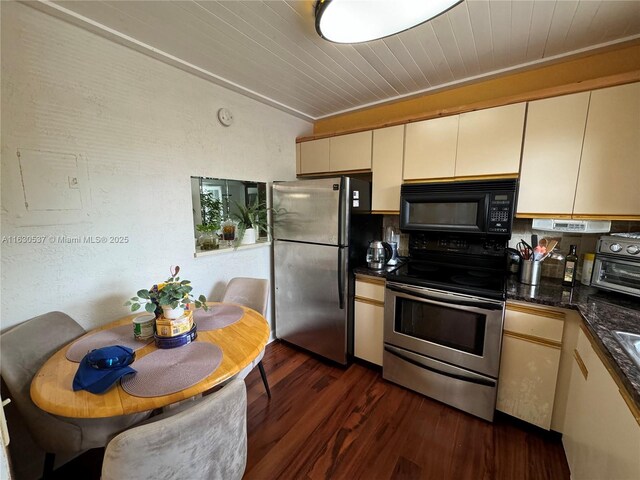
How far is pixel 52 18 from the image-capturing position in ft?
4.41

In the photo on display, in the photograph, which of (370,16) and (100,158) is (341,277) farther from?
(100,158)

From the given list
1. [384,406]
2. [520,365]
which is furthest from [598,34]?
[384,406]

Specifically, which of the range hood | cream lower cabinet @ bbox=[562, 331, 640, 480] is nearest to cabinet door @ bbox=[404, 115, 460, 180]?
the range hood

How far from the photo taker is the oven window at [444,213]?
1863 millimetres

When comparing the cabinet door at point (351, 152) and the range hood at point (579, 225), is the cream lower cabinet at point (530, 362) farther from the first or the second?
the cabinet door at point (351, 152)

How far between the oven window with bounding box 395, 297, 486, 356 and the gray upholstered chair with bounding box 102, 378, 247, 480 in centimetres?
141

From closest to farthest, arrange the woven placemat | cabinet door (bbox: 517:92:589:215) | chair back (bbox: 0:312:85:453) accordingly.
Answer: the woven placemat
chair back (bbox: 0:312:85:453)
cabinet door (bbox: 517:92:589:215)

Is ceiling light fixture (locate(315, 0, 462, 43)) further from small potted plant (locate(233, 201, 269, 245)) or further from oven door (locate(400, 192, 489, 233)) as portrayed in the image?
small potted plant (locate(233, 201, 269, 245))

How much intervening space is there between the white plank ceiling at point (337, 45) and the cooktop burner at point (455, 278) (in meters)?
1.51

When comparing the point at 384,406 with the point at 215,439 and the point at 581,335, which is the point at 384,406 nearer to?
the point at 581,335

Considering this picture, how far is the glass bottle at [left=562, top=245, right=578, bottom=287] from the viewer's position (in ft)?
5.60

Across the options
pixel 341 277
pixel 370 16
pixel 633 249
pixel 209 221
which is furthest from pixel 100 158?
pixel 633 249

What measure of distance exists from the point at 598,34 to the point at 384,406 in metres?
2.68

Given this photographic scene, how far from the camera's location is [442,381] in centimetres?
185
